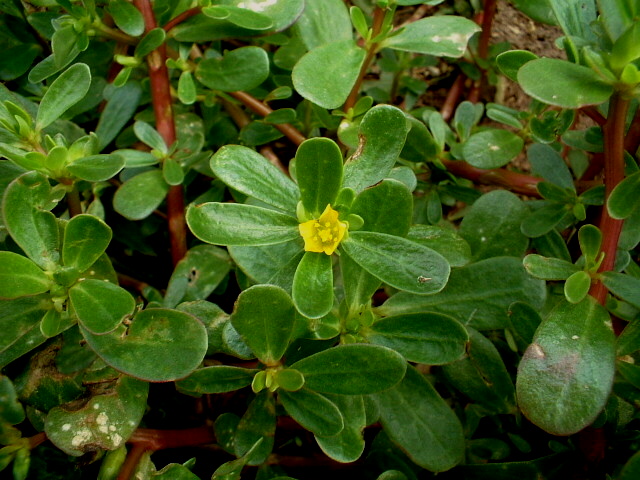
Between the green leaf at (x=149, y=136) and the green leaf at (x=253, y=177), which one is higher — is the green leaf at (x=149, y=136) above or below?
below

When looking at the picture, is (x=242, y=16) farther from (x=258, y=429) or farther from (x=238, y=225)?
(x=258, y=429)

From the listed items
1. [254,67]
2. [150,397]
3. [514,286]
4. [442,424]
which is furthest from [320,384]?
[254,67]

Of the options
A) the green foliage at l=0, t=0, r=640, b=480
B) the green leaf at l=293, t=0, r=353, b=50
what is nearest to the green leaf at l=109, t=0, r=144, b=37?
the green foliage at l=0, t=0, r=640, b=480

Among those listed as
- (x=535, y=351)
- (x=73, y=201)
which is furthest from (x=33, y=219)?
(x=535, y=351)

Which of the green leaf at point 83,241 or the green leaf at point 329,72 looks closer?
the green leaf at point 83,241

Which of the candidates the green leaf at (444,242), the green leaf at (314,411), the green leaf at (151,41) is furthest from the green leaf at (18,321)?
the green leaf at (444,242)

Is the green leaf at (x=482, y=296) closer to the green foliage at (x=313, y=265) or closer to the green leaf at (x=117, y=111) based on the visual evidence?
the green foliage at (x=313, y=265)
